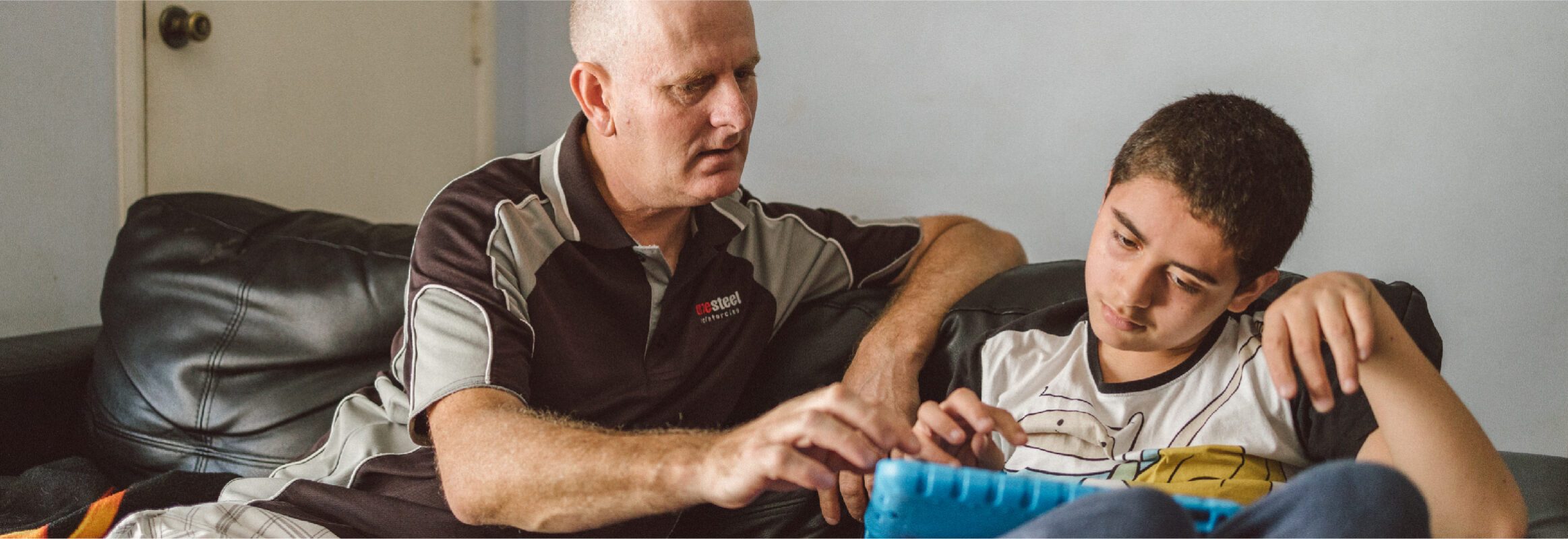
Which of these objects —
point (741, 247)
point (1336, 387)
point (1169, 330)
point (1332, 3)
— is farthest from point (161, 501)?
point (1332, 3)

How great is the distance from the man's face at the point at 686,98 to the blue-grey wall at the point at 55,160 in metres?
1.27

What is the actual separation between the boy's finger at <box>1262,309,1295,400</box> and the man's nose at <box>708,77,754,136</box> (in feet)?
2.00

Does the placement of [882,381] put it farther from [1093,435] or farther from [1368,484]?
[1368,484]

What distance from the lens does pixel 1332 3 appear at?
1.60 m

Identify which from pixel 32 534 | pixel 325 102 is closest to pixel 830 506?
pixel 32 534

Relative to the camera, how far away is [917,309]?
1435 millimetres

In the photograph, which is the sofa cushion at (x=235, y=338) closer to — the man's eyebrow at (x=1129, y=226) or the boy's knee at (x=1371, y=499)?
the man's eyebrow at (x=1129, y=226)

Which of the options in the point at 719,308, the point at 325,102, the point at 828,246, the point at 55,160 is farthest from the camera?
the point at 325,102

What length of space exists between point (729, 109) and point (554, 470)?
1.52 ft

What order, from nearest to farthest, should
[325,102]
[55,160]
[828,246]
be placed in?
[828,246] < [55,160] < [325,102]

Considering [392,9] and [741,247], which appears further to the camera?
[392,9]

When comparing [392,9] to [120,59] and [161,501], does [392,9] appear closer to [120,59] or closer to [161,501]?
[120,59]

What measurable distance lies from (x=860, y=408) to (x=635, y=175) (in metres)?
0.57

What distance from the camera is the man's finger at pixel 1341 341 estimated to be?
0.85m
